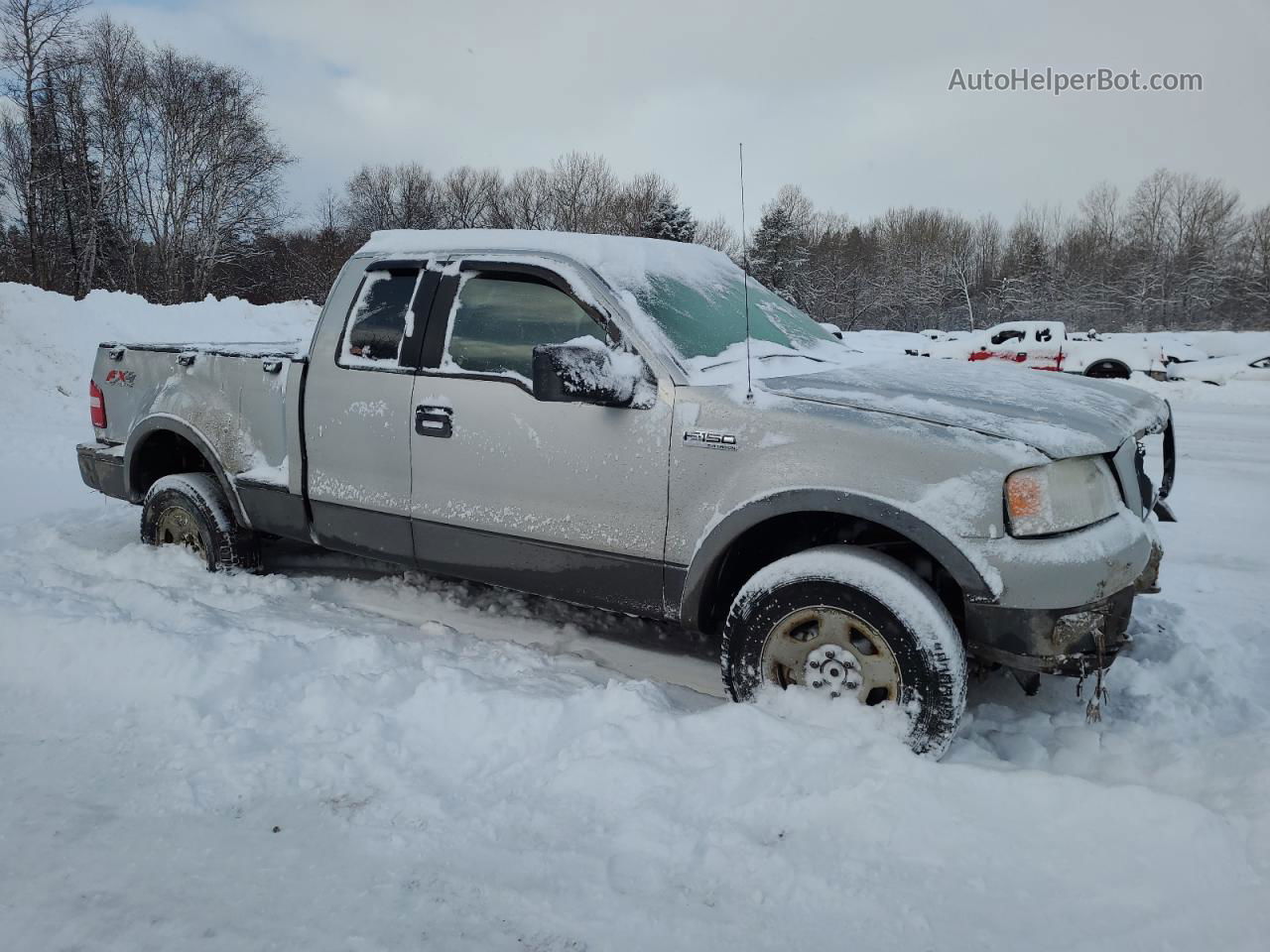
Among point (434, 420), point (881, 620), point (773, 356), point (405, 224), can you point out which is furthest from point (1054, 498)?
point (405, 224)

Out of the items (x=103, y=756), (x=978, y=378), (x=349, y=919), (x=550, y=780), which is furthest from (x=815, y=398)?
(x=103, y=756)

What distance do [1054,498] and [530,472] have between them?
190 cm

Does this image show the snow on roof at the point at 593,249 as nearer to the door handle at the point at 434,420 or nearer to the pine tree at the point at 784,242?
the door handle at the point at 434,420

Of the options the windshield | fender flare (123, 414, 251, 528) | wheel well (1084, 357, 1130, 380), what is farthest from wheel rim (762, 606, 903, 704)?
wheel well (1084, 357, 1130, 380)

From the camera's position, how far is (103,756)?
275 centimetres

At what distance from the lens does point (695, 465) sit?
3.05 m

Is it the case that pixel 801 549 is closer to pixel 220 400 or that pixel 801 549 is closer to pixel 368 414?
pixel 368 414

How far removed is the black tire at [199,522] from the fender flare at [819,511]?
2.68m

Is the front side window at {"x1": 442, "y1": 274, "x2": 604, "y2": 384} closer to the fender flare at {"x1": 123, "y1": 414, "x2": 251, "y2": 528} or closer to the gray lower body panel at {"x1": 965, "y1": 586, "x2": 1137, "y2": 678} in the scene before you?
the fender flare at {"x1": 123, "y1": 414, "x2": 251, "y2": 528}

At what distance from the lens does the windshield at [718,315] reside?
3387 millimetres

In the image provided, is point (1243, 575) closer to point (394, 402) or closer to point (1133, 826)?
point (1133, 826)

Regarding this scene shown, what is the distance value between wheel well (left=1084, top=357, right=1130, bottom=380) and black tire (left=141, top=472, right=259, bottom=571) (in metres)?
19.2

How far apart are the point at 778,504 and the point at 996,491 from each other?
69cm

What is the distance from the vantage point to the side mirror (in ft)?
9.74
